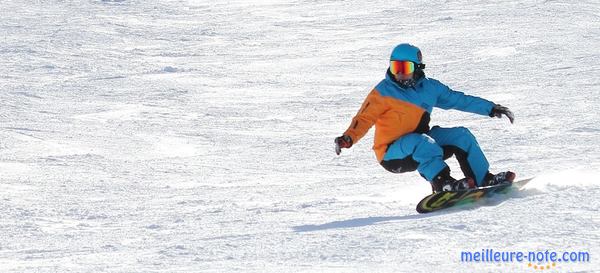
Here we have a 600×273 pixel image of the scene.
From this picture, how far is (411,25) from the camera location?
22.1m

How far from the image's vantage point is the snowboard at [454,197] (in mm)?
5180

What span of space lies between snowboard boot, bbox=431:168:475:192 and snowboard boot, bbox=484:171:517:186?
0.77 feet

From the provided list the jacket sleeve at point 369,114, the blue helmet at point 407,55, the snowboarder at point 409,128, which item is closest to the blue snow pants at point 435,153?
the snowboarder at point 409,128

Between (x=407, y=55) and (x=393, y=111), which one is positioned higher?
(x=407, y=55)

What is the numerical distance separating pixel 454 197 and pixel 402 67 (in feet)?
2.96

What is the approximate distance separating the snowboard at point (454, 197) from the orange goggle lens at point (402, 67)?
828 mm

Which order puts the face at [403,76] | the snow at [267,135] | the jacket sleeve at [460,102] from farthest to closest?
the jacket sleeve at [460,102]
the face at [403,76]
the snow at [267,135]

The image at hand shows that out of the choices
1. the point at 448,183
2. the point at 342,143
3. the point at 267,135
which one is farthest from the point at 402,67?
the point at 267,135

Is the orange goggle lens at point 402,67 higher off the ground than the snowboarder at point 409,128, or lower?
higher

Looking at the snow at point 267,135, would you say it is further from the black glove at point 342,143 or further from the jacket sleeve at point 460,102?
the jacket sleeve at point 460,102

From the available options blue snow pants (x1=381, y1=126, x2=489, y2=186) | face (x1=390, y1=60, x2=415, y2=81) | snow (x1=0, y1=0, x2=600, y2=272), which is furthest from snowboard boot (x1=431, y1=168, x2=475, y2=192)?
face (x1=390, y1=60, x2=415, y2=81)

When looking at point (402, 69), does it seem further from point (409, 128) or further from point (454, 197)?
point (454, 197)

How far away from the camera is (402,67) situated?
571cm

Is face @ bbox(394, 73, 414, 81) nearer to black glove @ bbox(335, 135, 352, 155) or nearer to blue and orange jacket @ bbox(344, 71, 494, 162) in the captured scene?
blue and orange jacket @ bbox(344, 71, 494, 162)
